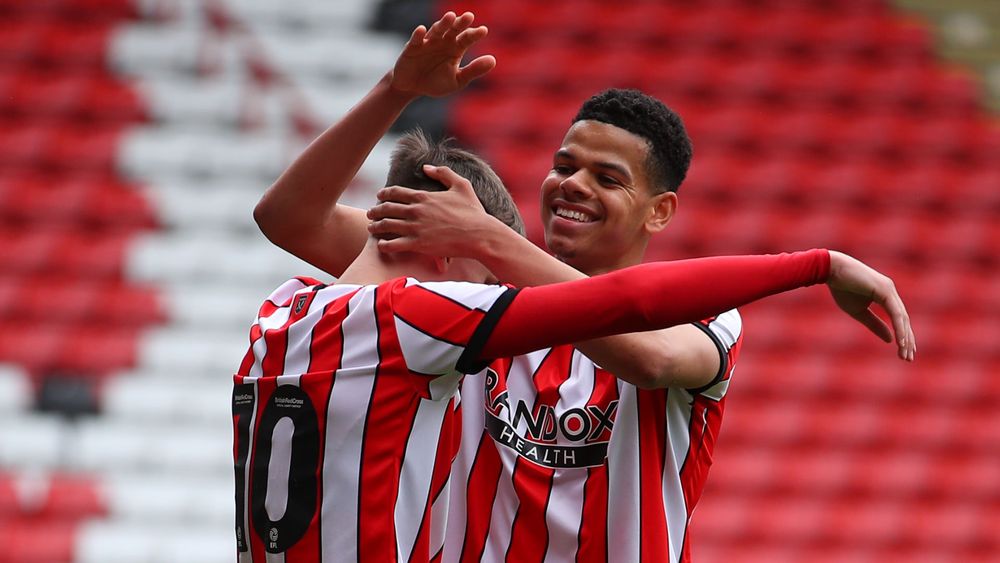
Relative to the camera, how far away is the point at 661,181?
2.40m

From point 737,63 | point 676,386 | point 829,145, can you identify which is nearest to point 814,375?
point 829,145

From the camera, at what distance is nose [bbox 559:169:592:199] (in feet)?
7.53

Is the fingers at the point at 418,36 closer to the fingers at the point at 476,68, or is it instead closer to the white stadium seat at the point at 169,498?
the fingers at the point at 476,68

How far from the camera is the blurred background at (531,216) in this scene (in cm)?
568

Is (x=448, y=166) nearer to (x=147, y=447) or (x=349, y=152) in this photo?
(x=349, y=152)

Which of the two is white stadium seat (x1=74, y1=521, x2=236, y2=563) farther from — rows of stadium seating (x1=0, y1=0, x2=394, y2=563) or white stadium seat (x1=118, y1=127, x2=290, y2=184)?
white stadium seat (x1=118, y1=127, x2=290, y2=184)

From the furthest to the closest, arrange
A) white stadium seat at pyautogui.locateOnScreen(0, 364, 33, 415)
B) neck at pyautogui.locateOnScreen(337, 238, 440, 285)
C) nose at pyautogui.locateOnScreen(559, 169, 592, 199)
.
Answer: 1. white stadium seat at pyautogui.locateOnScreen(0, 364, 33, 415)
2. nose at pyautogui.locateOnScreen(559, 169, 592, 199)
3. neck at pyautogui.locateOnScreen(337, 238, 440, 285)

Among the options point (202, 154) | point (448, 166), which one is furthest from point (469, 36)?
point (202, 154)

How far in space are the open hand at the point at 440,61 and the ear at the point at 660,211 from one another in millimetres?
449

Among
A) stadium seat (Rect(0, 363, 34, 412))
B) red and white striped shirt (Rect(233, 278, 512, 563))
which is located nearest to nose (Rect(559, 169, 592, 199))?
red and white striped shirt (Rect(233, 278, 512, 563))

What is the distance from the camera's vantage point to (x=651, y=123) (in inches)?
92.9

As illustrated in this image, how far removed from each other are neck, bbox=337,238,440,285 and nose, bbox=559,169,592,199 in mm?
398

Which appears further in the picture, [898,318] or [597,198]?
[597,198]

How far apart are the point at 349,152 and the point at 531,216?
425 cm
